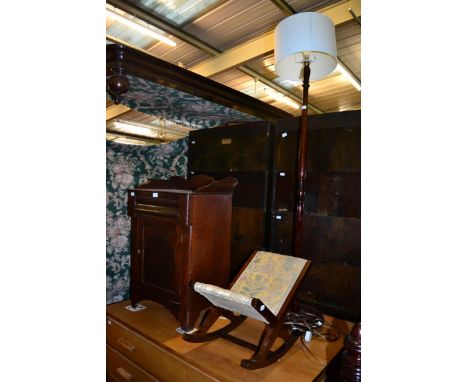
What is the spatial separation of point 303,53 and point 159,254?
155 centimetres

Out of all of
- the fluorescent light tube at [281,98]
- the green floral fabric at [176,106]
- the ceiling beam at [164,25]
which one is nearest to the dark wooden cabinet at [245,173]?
the green floral fabric at [176,106]

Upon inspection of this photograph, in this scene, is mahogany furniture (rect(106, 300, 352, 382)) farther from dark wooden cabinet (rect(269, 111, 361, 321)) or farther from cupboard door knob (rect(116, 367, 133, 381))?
dark wooden cabinet (rect(269, 111, 361, 321))

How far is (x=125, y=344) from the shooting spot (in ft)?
5.79

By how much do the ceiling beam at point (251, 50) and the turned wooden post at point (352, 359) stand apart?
8.70 ft

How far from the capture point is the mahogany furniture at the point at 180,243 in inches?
64.6

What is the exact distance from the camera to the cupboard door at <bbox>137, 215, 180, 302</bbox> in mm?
1711

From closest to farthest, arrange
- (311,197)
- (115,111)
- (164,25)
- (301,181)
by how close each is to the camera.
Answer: (301,181) < (311,197) < (164,25) < (115,111)

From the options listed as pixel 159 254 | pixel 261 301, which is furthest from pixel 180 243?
pixel 261 301

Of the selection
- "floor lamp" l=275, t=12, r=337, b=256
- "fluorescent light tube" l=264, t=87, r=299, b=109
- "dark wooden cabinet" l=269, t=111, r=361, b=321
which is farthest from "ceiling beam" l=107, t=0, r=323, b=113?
"dark wooden cabinet" l=269, t=111, r=361, b=321

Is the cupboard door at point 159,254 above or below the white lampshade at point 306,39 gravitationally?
Answer: below

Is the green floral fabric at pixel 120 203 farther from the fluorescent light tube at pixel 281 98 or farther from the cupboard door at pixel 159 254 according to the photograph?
the fluorescent light tube at pixel 281 98

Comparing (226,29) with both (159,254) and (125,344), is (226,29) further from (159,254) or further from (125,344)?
(125,344)
